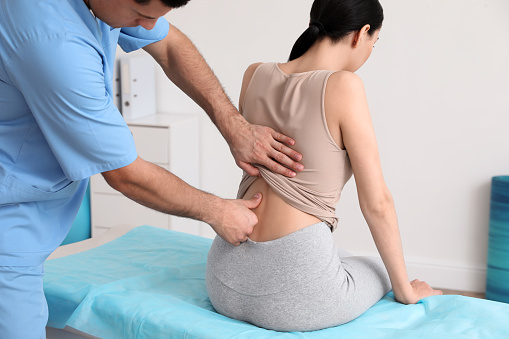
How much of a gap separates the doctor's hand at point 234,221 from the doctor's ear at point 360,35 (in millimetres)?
527

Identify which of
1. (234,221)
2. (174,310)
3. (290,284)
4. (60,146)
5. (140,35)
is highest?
(140,35)

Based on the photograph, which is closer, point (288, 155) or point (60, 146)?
point (60, 146)

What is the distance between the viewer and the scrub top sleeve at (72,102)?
3.76 ft

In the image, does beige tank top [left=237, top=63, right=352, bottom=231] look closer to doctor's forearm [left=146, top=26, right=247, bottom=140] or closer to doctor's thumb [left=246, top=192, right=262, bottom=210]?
doctor's thumb [left=246, top=192, right=262, bottom=210]

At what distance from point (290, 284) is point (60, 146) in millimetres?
664

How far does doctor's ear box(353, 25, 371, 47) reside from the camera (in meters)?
1.69

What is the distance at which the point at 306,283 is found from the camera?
157 centimetres

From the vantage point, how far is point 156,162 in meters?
3.28

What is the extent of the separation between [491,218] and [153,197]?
6.89 ft

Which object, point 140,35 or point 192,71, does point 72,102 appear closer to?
point 140,35

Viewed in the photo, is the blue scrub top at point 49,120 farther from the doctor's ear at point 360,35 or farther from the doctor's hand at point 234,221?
the doctor's ear at point 360,35

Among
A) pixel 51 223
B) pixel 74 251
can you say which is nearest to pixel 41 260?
pixel 51 223

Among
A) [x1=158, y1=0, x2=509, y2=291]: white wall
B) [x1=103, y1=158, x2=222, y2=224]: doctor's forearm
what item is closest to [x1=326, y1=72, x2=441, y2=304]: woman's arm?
[x1=103, y1=158, x2=222, y2=224]: doctor's forearm

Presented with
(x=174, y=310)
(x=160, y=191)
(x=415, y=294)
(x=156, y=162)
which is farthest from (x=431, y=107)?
(x=160, y=191)
